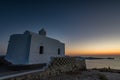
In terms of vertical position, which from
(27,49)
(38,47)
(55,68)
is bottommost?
(55,68)

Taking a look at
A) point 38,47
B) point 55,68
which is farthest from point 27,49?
point 55,68

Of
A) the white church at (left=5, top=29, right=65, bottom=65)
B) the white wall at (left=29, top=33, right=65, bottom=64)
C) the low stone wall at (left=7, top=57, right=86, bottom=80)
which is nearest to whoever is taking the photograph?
the low stone wall at (left=7, top=57, right=86, bottom=80)

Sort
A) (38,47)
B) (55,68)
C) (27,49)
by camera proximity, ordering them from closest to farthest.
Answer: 1. (55,68)
2. (27,49)
3. (38,47)

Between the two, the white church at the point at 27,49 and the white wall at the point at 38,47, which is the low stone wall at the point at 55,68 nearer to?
the white church at the point at 27,49

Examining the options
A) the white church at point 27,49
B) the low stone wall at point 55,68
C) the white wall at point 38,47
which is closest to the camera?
the low stone wall at point 55,68

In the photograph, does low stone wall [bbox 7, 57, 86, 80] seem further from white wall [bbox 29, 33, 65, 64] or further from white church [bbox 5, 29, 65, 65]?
white wall [bbox 29, 33, 65, 64]

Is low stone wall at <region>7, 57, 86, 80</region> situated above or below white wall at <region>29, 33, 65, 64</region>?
below

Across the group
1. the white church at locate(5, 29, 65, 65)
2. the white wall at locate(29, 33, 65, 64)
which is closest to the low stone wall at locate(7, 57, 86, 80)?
the white church at locate(5, 29, 65, 65)

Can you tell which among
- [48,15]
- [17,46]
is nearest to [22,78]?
[17,46]

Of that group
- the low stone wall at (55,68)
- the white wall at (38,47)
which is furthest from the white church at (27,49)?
the low stone wall at (55,68)

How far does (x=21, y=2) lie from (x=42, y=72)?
8134mm

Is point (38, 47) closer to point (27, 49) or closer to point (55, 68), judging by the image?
point (27, 49)

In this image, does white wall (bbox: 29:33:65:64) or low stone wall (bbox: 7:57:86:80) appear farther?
white wall (bbox: 29:33:65:64)

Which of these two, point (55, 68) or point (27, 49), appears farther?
point (27, 49)
